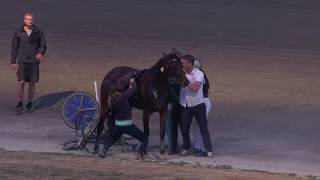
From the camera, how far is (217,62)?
2469cm

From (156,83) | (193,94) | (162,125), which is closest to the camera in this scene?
(156,83)

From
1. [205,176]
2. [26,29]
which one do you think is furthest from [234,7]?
[205,176]

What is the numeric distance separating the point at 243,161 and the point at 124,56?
32.8 ft

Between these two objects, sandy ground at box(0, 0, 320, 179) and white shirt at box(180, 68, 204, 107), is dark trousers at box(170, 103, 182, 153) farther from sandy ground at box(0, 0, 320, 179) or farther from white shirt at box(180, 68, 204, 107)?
sandy ground at box(0, 0, 320, 179)

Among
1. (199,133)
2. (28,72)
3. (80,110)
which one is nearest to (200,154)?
(199,133)

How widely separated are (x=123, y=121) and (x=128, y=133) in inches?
8.3

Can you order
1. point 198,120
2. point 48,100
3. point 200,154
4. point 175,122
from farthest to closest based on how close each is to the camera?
point 48,100, point 175,122, point 200,154, point 198,120

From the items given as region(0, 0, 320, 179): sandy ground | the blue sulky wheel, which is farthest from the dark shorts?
the blue sulky wheel

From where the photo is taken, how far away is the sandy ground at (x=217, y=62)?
1733 centimetres

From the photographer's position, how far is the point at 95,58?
25.1 meters

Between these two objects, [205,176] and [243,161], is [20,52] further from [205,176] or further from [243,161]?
[205,176]

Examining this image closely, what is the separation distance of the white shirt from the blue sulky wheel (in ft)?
5.33

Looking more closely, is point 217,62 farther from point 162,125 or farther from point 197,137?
point 162,125

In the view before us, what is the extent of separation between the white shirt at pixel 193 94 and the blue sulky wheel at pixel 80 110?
163 centimetres
